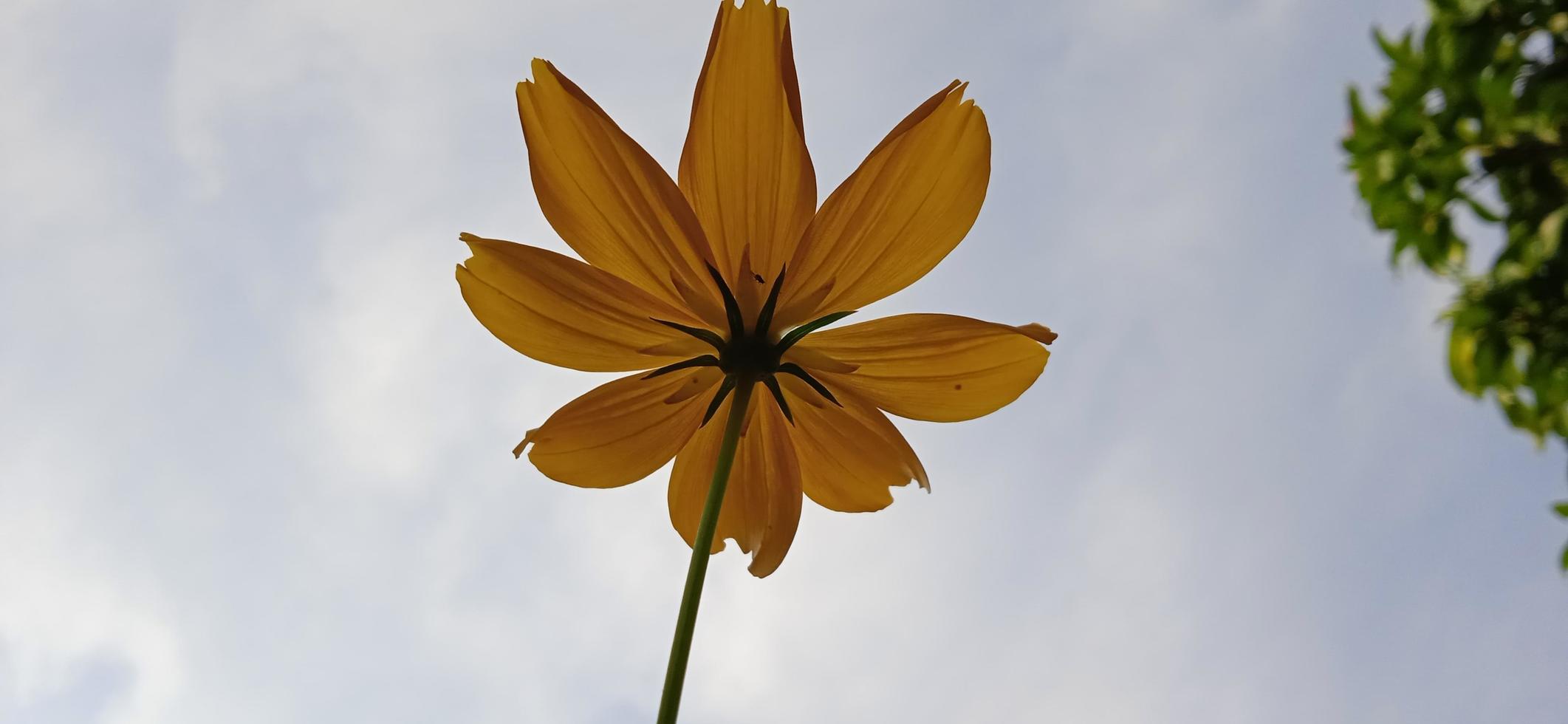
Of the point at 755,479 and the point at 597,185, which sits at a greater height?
the point at 597,185

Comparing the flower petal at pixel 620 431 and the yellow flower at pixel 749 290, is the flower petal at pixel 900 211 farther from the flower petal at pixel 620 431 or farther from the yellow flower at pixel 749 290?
the flower petal at pixel 620 431

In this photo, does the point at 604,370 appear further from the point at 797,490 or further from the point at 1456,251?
the point at 1456,251

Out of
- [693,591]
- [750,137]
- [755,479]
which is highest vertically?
[750,137]

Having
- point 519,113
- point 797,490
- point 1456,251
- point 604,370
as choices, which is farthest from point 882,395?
point 1456,251

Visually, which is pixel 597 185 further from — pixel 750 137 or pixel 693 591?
pixel 693 591

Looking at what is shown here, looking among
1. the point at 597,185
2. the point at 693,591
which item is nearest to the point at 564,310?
the point at 597,185

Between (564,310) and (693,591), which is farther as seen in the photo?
(564,310)

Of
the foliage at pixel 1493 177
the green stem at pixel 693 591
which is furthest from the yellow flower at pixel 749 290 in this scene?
the foliage at pixel 1493 177
